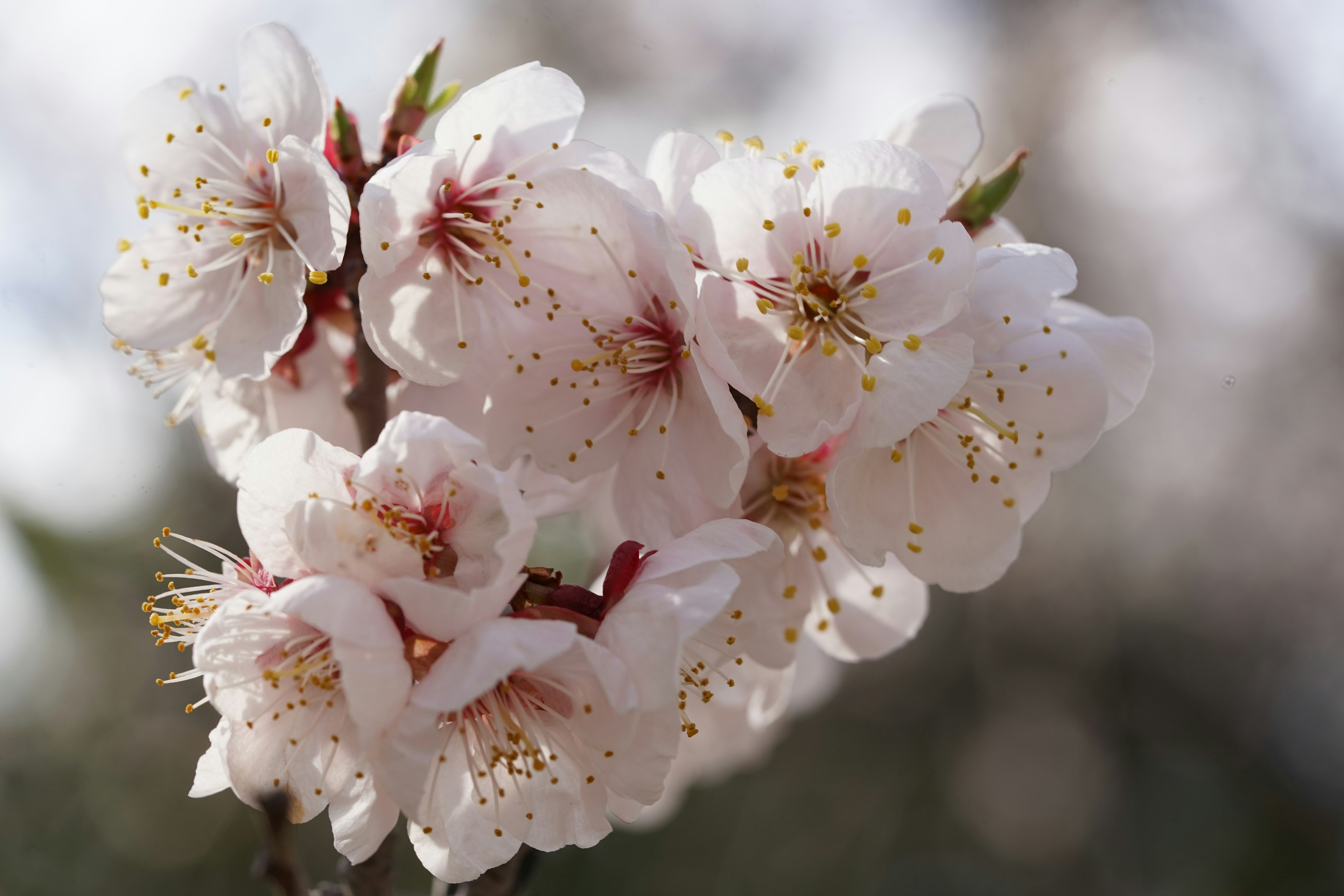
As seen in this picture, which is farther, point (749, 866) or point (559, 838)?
point (749, 866)

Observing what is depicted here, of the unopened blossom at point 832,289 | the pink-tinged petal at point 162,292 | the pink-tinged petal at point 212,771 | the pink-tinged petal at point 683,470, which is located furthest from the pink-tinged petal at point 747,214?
the pink-tinged petal at point 212,771

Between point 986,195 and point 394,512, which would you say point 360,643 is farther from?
point 986,195

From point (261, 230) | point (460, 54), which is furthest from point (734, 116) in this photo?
point (261, 230)

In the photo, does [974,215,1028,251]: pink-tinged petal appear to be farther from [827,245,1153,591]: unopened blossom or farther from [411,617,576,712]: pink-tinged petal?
[411,617,576,712]: pink-tinged petal

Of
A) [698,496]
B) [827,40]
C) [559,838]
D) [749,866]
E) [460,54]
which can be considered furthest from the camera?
[749,866]

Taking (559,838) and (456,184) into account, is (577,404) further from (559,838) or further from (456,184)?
(559,838)

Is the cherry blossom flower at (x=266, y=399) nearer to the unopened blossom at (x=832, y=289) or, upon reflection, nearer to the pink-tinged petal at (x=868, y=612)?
the unopened blossom at (x=832, y=289)

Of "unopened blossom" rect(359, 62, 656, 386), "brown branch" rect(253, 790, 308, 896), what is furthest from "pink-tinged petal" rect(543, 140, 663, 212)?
"brown branch" rect(253, 790, 308, 896)
